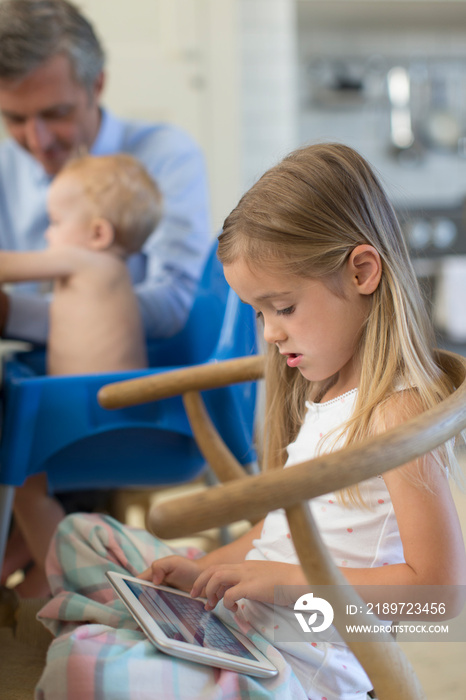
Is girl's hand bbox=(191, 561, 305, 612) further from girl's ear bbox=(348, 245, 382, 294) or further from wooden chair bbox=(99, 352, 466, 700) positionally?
girl's ear bbox=(348, 245, 382, 294)

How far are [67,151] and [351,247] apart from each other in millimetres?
1124

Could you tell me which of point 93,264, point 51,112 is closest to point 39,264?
point 93,264

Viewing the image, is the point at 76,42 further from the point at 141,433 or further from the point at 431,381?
the point at 431,381

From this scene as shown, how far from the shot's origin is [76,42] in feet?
4.99

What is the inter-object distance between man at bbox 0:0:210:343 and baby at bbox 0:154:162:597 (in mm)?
63

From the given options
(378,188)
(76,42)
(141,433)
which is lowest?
(141,433)

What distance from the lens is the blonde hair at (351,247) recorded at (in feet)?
2.39

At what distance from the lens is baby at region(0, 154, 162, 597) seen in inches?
58.2

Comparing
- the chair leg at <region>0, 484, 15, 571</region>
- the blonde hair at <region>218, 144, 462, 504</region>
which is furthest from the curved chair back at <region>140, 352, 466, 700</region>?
the chair leg at <region>0, 484, 15, 571</region>

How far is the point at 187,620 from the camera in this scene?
0.73 metres

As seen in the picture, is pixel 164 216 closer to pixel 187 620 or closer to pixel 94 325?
pixel 94 325

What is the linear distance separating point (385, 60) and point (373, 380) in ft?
11.0

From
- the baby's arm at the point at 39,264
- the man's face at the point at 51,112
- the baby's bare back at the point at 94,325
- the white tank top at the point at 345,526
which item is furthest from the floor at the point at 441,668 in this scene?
the man's face at the point at 51,112

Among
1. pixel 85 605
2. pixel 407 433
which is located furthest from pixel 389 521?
pixel 85 605
